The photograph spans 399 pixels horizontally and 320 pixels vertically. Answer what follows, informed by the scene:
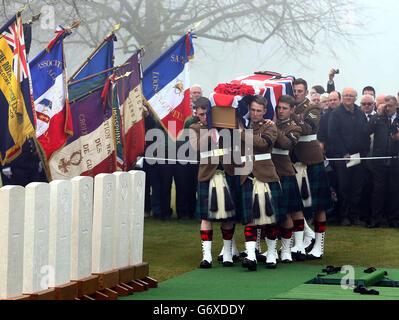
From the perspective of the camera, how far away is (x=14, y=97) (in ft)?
24.5

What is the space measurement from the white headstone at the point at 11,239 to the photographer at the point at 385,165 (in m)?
6.81

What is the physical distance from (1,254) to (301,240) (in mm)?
4303

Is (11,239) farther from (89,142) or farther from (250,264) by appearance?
(89,142)

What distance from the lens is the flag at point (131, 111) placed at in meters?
8.87

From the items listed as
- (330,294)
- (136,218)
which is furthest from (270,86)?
Result: (330,294)

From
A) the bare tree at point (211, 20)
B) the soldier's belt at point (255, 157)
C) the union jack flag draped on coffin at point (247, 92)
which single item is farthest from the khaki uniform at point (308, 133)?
the bare tree at point (211, 20)

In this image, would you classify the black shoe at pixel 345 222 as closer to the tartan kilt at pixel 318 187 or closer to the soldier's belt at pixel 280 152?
Answer: the tartan kilt at pixel 318 187

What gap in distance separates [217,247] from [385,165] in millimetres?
3117

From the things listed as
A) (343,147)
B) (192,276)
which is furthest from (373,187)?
(192,276)

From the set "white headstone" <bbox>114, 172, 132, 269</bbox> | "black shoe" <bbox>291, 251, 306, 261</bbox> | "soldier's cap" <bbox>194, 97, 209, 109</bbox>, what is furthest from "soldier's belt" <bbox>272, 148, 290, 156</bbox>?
"white headstone" <bbox>114, 172, 132, 269</bbox>

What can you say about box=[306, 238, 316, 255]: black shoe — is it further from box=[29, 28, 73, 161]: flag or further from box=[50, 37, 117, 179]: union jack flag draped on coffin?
box=[29, 28, 73, 161]: flag

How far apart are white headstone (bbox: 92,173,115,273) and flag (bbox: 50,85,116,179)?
2008mm

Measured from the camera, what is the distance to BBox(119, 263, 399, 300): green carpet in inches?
245
